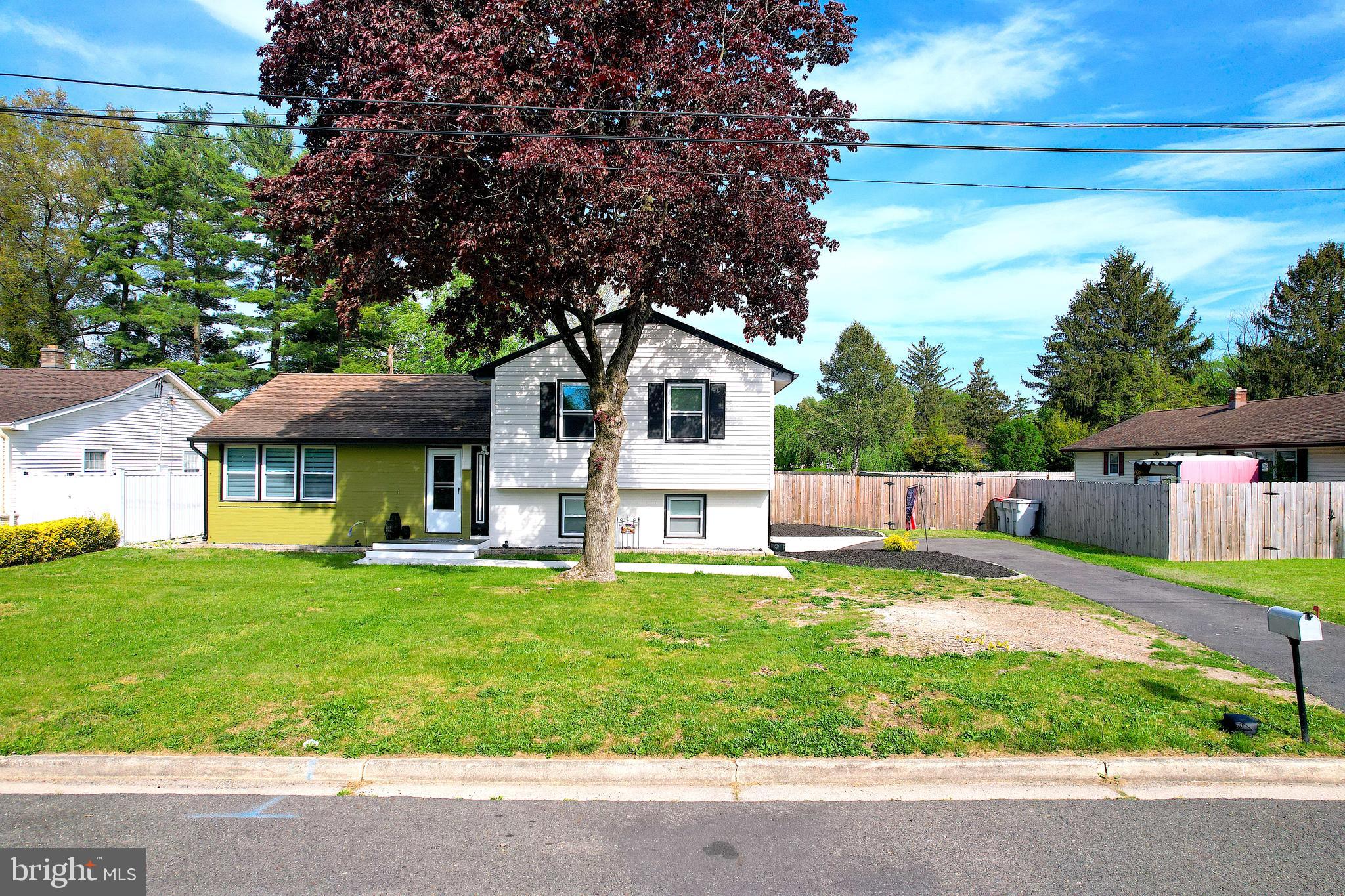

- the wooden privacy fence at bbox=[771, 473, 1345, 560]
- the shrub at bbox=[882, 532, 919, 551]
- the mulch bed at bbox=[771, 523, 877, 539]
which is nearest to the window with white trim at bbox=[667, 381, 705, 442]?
the shrub at bbox=[882, 532, 919, 551]

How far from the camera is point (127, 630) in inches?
354

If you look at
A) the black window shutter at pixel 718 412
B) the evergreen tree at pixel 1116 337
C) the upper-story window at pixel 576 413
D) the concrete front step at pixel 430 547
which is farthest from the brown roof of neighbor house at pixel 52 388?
the evergreen tree at pixel 1116 337

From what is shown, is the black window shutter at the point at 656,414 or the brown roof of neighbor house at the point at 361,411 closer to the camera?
the black window shutter at the point at 656,414

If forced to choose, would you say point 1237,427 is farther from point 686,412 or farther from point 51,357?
point 51,357

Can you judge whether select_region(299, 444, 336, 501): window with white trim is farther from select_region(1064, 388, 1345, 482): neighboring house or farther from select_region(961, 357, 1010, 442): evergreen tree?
select_region(961, 357, 1010, 442): evergreen tree

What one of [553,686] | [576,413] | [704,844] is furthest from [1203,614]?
[576,413]

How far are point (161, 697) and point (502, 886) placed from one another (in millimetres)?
4586

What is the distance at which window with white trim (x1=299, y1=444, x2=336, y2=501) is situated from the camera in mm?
19156

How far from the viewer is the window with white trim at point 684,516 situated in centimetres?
1839

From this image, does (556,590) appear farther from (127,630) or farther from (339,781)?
(339,781)

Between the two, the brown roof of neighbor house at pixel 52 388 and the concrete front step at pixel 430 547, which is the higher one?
the brown roof of neighbor house at pixel 52 388

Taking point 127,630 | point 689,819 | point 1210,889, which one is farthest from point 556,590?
point 1210,889

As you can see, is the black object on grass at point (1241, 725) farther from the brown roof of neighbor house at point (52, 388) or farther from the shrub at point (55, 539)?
the brown roof of neighbor house at point (52, 388)

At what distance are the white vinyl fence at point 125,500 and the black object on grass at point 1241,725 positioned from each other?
22.0 meters
